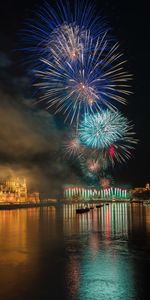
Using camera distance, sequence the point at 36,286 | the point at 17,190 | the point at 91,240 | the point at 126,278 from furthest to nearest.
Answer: the point at 17,190
the point at 91,240
the point at 126,278
the point at 36,286

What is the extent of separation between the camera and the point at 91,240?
20859mm

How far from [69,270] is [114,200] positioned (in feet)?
597

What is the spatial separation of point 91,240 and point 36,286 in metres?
10.8

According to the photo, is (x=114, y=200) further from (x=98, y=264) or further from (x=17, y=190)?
(x=98, y=264)

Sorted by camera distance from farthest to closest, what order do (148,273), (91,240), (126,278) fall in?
(91,240) → (148,273) → (126,278)

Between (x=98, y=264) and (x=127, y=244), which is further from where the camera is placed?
(x=127, y=244)

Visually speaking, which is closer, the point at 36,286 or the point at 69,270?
the point at 36,286

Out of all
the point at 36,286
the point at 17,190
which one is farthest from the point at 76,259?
the point at 17,190

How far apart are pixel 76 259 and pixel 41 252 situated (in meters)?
2.66

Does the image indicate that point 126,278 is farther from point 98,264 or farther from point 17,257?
point 17,257

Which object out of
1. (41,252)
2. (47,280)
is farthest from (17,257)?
(47,280)

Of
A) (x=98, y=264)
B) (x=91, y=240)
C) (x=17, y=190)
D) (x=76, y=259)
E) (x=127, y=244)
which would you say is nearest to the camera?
(x=98, y=264)

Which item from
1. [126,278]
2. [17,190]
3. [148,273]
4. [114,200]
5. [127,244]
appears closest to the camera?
[126,278]

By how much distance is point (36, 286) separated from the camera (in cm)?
1033
